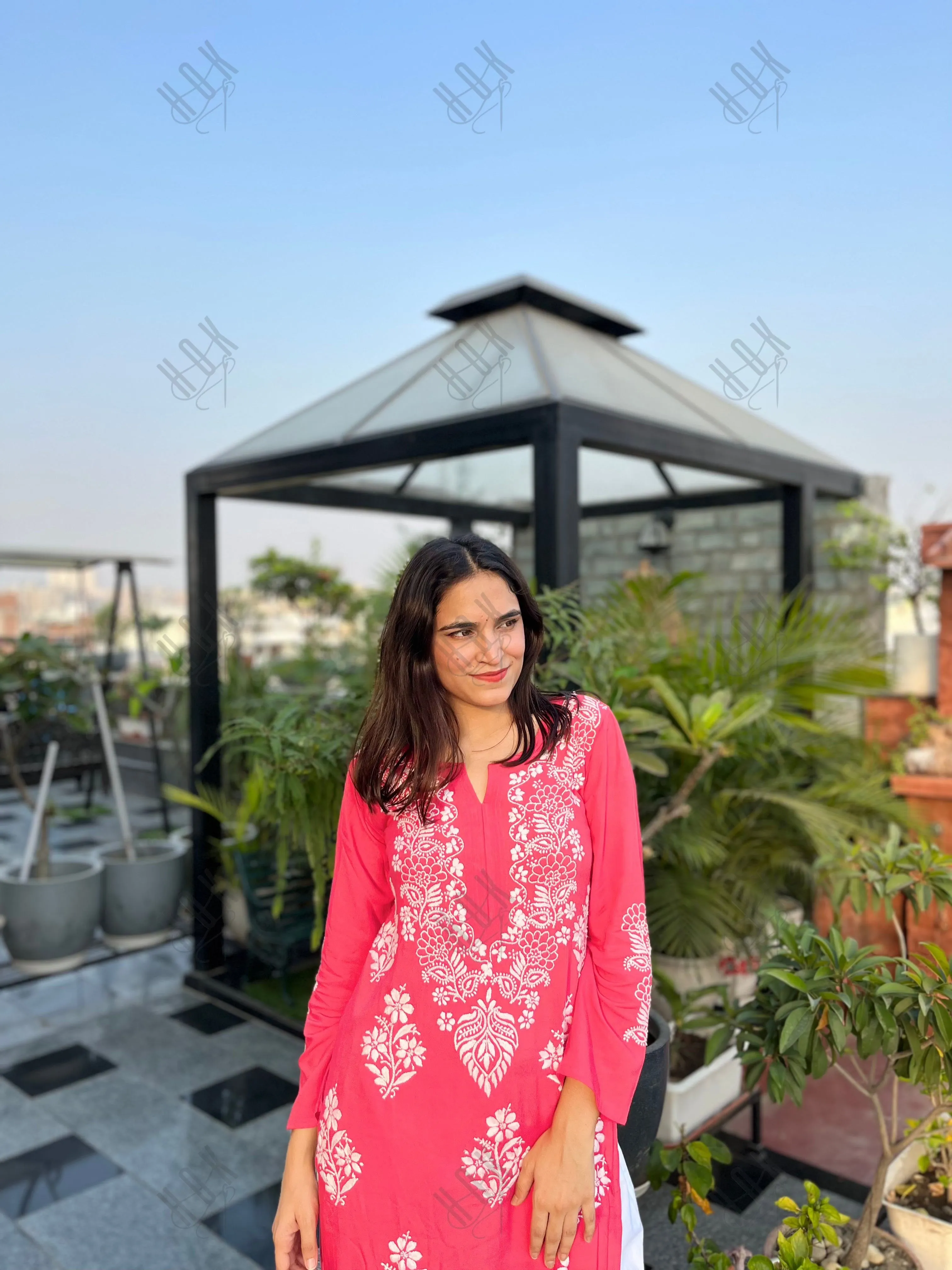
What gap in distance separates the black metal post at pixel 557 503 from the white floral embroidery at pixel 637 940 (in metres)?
1.36

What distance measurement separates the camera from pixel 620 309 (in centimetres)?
358

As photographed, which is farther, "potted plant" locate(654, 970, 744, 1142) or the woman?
"potted plant" locate(654, 970, 744, 1142)

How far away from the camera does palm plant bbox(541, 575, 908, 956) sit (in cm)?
220

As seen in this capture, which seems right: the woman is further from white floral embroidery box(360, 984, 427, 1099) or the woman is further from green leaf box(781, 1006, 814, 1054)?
green leaf box(781, 1006, 814, 1054)

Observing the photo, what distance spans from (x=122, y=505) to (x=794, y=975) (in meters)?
5.16

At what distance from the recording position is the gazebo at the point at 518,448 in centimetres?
251

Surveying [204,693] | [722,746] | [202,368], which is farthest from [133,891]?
[722,746]

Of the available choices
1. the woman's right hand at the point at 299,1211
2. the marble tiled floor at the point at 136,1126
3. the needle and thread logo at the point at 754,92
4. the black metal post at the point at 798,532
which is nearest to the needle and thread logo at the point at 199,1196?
the marble tiled floor at the point at 136,1126

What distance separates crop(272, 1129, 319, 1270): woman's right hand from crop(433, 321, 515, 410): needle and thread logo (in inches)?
79.7

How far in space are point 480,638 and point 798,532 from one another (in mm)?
2929

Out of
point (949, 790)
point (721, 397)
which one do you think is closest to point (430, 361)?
point (721, 397)

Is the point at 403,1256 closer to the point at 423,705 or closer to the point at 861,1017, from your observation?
the point at 423,705

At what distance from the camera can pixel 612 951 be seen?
110 centimetres

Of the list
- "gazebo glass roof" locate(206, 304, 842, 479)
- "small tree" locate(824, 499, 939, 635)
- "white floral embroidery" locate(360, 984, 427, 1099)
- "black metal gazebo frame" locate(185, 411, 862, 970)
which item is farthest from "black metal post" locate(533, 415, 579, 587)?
"small tree" locate(824, 499, 939, 635)
